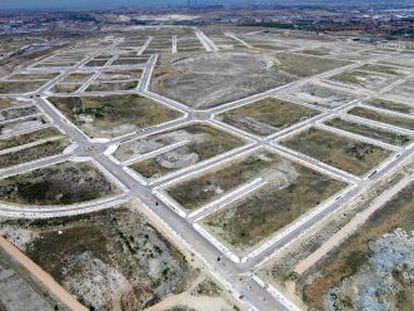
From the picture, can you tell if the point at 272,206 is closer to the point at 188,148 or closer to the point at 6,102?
the point at 188,148

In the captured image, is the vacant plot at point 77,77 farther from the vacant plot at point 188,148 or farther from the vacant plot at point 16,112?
the vacant plot at point 188,148

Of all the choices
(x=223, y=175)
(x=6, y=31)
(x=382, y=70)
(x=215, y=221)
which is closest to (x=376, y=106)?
(x=382, y=70)

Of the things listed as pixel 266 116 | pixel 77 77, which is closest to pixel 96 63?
pixel 77 77

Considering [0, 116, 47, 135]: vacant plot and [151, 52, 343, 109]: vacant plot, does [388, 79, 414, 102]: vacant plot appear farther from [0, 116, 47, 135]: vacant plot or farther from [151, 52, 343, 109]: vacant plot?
[0, 116, 47, 135]: vacant plot

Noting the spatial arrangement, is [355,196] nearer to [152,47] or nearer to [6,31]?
[152,47]

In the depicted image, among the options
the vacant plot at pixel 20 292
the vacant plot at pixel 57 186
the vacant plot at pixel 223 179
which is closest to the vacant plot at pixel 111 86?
the vacant plot at pixel 57 186

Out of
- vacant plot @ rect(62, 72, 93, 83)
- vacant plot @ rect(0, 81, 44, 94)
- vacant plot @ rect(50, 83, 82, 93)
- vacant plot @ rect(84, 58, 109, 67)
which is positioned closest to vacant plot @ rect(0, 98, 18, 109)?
vacant plot @ rect(0, 81, 44, 94)
